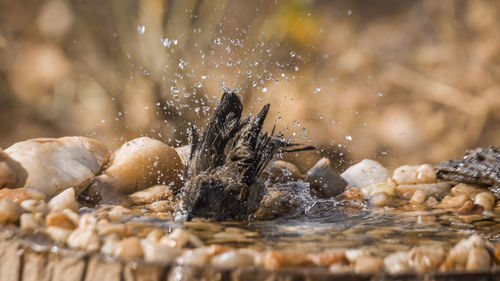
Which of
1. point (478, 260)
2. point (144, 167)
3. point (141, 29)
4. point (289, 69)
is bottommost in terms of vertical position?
point (478, 260)

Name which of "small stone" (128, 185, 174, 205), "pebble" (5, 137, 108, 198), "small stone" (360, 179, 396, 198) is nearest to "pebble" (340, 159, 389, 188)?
"small stone" (360, 179, 396, 198)

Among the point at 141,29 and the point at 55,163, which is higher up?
the point at 141,29

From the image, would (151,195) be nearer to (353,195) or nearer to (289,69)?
(353,195)

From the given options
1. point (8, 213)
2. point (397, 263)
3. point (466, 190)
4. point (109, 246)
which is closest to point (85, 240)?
point (109, 246)

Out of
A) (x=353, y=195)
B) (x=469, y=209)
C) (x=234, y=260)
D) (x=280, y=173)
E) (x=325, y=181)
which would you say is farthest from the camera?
Answer: (x=280, y=173)

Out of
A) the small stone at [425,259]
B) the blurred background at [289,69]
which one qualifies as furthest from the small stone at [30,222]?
the blurred background at [289,69]

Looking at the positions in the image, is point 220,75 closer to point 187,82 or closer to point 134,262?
point 187,82

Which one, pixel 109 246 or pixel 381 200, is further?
pixel 381 200
